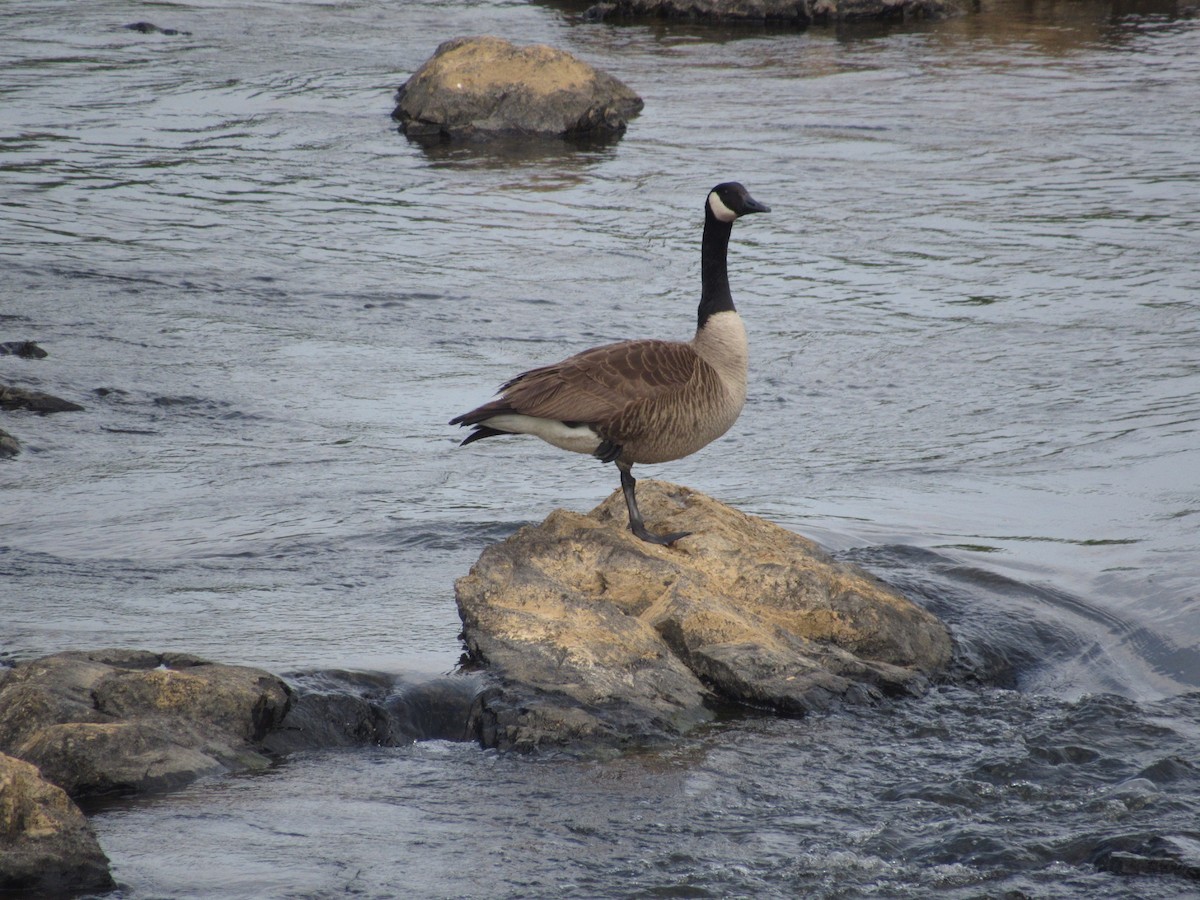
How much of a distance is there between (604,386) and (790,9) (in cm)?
2124

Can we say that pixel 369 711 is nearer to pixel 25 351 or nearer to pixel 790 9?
pixel 25 351

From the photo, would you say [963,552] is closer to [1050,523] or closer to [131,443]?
[1050,523]

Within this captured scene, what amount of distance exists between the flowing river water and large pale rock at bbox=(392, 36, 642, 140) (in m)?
0.78

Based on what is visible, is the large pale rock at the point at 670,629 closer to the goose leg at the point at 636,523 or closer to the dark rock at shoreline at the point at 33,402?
the goose leg at the point at 636,523

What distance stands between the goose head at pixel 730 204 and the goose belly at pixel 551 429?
180 cm

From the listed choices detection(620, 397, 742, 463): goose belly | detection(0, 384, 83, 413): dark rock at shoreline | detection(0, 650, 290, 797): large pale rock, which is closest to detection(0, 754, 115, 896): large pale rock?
detection(0, 650, 290, 797): large pale rock

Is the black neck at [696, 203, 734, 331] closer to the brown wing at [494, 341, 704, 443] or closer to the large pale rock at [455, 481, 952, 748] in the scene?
the brown wing at [494, 341, 704, 443]

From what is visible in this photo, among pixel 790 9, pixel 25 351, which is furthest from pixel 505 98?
pixel 25 351

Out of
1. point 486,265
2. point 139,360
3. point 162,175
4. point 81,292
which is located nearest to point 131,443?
point 139,360

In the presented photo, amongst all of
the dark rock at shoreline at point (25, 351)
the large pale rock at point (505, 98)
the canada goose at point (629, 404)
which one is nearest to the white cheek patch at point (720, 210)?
the canada goose at point (629, 404)

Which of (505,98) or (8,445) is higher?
(505,98)

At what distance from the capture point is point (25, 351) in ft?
38.8

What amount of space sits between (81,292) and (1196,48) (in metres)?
18.4

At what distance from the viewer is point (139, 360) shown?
12.0 m
